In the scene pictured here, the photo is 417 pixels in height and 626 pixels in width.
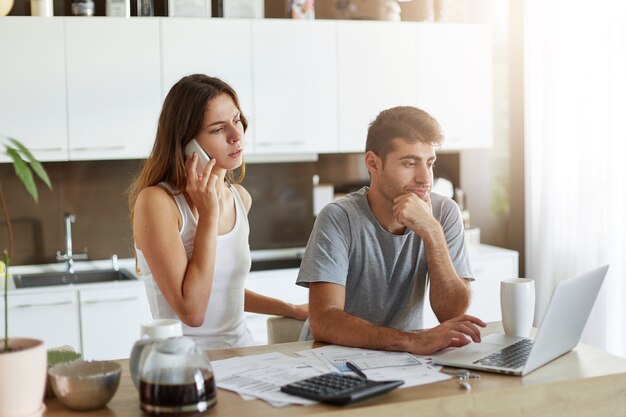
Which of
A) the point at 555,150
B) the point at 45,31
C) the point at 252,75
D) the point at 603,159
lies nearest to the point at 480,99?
the point at 555,150

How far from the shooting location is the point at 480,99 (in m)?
4.58

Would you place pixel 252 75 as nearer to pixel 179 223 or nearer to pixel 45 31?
pixel 45 31

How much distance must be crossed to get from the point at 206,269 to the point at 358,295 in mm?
453

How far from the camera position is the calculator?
5.48 ft

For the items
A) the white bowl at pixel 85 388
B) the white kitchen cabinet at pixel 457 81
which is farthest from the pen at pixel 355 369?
the white kitchen cabinet at pixel 457 81

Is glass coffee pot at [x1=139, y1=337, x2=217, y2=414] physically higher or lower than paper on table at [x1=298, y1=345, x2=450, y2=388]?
higher

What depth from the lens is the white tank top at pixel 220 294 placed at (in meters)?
2.45

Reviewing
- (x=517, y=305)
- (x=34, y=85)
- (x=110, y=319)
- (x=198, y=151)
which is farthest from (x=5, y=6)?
(x=517, y=305)

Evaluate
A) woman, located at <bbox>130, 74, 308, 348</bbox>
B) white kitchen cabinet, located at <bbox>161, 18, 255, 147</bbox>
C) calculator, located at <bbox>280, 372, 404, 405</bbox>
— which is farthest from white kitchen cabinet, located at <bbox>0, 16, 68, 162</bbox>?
calculator, located at <bbox>280, 372, 404, 405</bbox>

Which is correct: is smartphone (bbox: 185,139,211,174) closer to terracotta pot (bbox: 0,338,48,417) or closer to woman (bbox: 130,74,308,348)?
woman (bbox: 130,74,308,348)

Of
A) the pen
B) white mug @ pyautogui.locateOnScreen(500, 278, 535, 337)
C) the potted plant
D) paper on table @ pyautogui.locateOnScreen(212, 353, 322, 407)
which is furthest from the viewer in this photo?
white mug @ pyautogui.locateOnScreen(500, 278, 535, 337)

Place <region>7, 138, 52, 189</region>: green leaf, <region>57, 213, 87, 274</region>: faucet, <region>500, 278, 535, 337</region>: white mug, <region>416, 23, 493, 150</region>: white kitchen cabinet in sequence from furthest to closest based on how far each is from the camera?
<region>416, 23, 493, 150</region>: white kitchen cabinet
<region>57, 213, 87, 274</region>: faucet
<region>500, 278, 535, 337</region>: white mug
<region>7, 138, 52, 189</region>: green leaf

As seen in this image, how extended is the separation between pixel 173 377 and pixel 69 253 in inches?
109

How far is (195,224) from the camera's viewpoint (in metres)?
2.48
